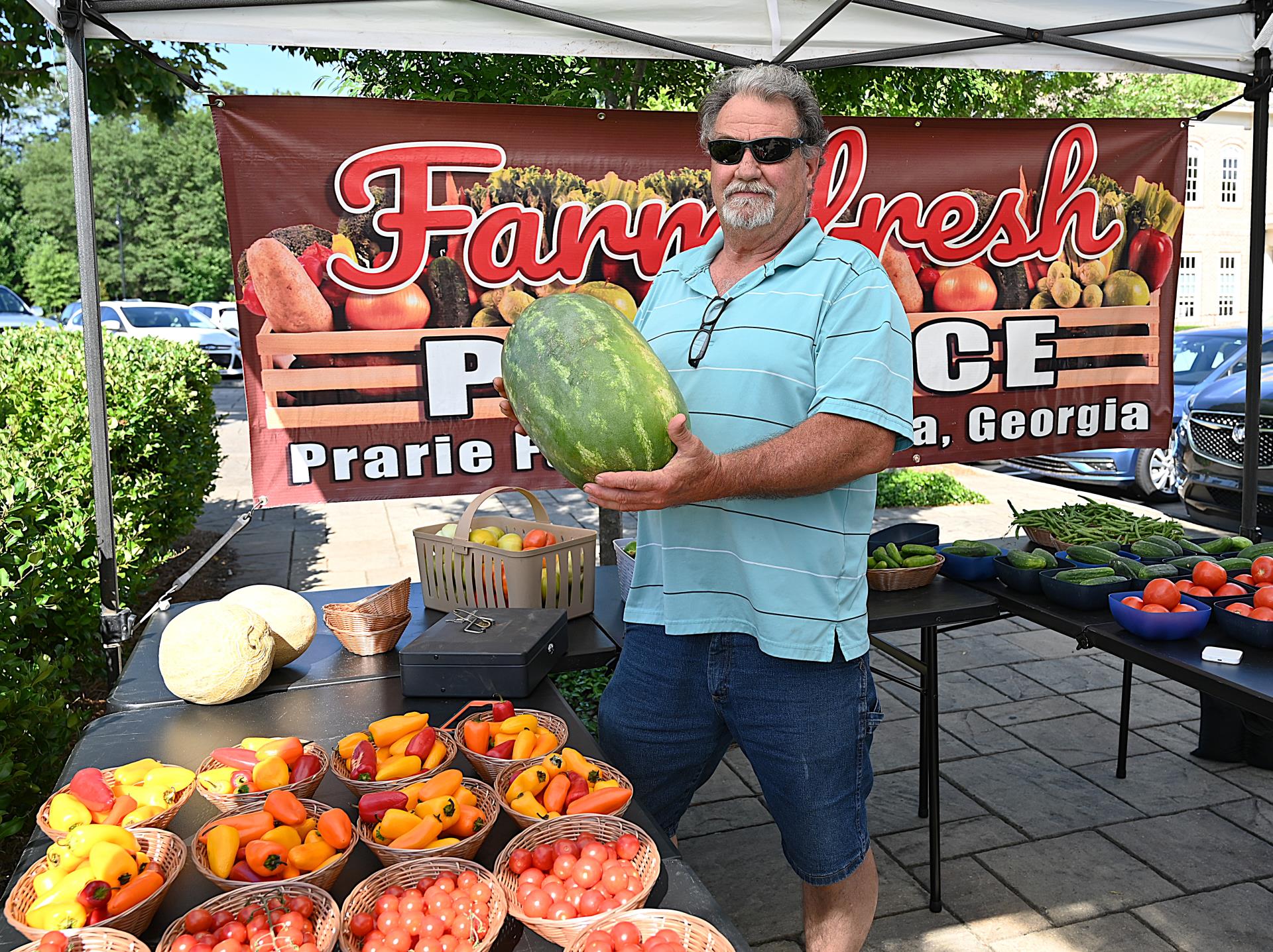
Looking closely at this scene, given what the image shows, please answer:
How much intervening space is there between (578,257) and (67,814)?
2.91 meters

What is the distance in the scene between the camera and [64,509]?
3.95 meters

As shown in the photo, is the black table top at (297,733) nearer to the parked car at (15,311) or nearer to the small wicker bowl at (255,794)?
the small wicker bowl at (255,794)

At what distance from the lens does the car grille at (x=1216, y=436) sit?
26.9ft

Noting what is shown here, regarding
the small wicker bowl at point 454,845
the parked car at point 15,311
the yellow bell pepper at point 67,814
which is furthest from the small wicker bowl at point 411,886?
the parked car at point 15,311

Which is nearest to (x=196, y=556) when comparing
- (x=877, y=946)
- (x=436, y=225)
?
(x=436, y=225)

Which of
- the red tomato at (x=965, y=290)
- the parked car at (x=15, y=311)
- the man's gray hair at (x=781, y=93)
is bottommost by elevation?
the red tomato at (x=965, y=290)

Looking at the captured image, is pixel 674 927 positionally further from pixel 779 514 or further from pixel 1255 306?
pixel 1255 306

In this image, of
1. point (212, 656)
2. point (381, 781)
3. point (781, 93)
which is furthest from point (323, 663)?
point (781, 93)

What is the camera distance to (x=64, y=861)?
1.62 meters

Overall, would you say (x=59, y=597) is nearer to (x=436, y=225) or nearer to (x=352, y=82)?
(x=436, y=225)

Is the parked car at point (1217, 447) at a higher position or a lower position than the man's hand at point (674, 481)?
lower

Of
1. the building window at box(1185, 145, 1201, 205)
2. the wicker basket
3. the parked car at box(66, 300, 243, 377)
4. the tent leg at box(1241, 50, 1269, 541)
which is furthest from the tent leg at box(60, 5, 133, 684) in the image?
the building window at box(1185, 145, 1201, 205)

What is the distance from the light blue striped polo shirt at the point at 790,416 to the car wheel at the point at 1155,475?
9019 millimetres

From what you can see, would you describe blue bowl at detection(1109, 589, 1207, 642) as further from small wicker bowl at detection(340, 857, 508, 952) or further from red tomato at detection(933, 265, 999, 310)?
small wicker bowl at detection(340, 857, 508, 952)
